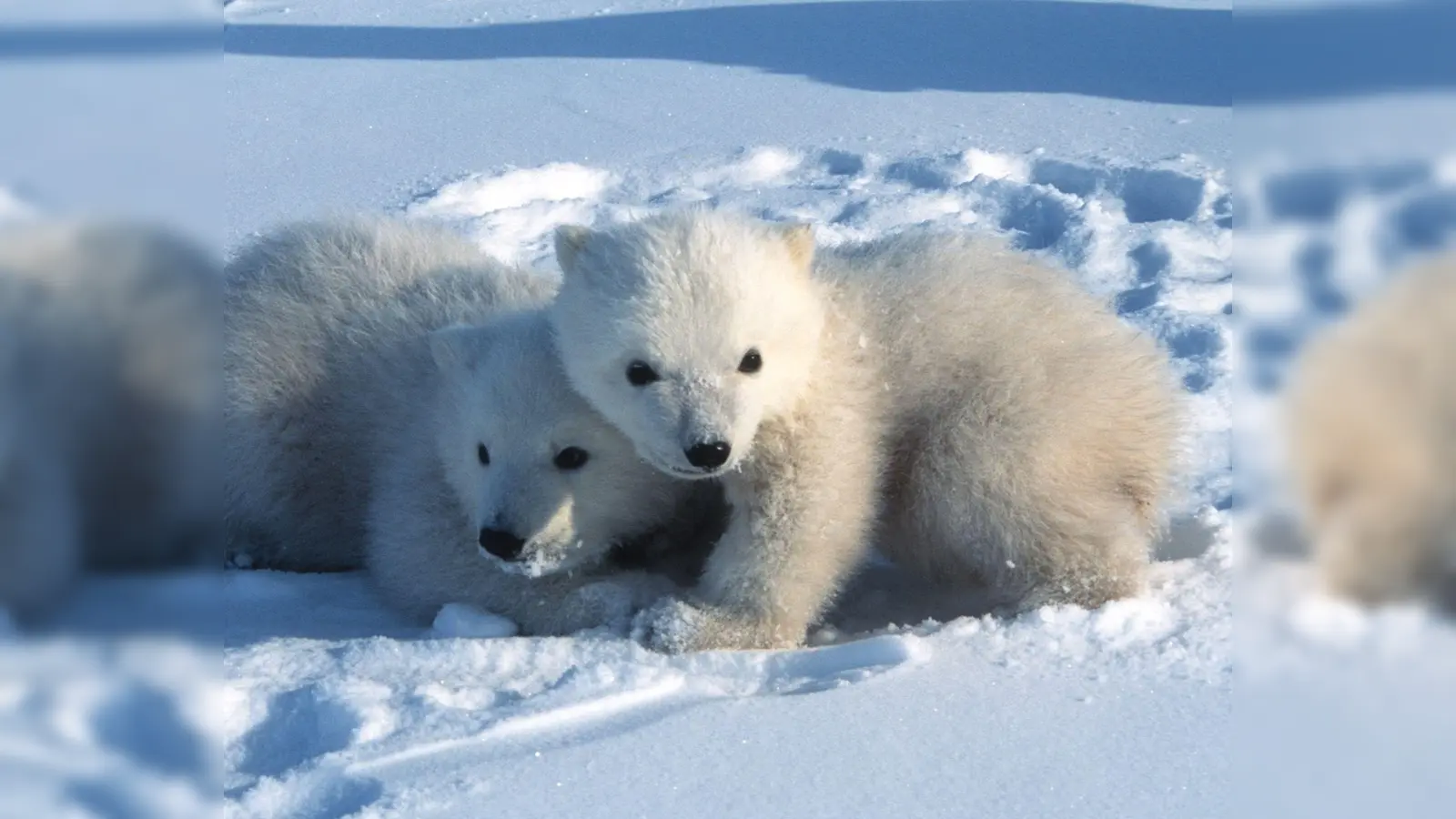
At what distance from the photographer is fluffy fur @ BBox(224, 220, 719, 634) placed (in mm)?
3340

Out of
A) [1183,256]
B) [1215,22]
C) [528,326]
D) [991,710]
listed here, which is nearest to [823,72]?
A: [1215,22]

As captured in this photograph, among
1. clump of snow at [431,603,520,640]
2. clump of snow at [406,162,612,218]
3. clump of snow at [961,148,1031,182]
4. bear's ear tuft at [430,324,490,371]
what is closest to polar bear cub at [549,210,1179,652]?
bear's ear tuft at [430,324,490,371]

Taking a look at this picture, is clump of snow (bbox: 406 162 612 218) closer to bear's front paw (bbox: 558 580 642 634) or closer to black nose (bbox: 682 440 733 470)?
bear's front paw (bbox: 558 580 642 634)

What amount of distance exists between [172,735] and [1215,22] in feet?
28.3

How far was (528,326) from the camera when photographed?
352cm

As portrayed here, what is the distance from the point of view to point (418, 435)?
371 cm

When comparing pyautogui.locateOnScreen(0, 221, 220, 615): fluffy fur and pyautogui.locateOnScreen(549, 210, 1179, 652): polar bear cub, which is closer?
pyautogui.locateOnScreen(0, 221, 220, 615): fluffy fur

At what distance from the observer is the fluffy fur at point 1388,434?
1.09 m

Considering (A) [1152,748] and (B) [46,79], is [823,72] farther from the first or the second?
(B) [46,79]

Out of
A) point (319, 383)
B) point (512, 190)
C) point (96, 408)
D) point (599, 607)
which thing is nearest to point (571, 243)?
point (599, 607)

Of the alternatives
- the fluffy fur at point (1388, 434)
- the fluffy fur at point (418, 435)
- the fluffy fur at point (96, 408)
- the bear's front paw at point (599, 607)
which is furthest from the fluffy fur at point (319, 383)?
the fluffy fur at point (1388, 434)

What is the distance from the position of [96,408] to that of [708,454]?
1915 mm

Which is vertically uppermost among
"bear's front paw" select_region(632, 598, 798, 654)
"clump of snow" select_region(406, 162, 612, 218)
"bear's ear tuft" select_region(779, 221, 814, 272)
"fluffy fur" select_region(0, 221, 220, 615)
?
"clump of snow" select_region(406, 162, 612, 218)

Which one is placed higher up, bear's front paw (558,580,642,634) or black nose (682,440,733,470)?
black nose (682,440,733,470)
